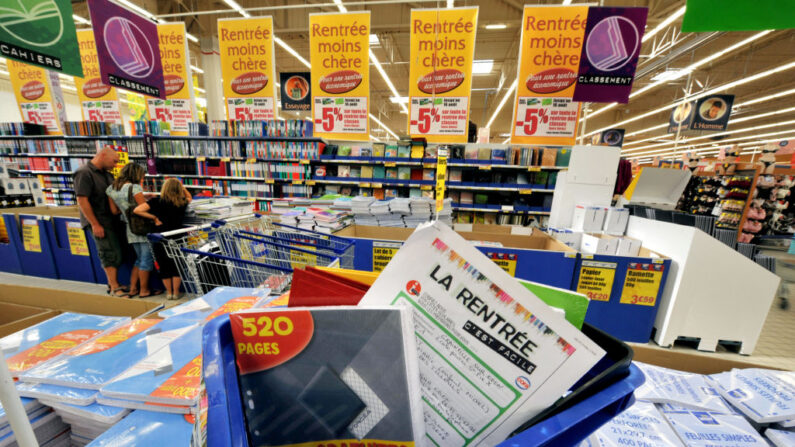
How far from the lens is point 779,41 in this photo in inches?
340

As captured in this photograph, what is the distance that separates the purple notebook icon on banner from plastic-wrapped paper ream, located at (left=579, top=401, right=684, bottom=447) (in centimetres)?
635

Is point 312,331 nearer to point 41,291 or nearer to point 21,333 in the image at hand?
point 21,333

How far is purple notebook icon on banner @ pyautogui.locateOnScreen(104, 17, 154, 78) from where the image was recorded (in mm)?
3857

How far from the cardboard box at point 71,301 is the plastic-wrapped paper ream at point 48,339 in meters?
0.26

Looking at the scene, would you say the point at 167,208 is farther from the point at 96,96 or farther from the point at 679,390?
the point at 96,96

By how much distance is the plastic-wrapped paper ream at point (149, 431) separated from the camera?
676 millimetres

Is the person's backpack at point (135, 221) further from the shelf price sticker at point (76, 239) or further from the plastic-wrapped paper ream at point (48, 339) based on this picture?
the plastic-wrapped paper ream at point (48, 339)

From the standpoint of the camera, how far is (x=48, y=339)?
1100 mm

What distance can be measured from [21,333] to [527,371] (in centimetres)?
189

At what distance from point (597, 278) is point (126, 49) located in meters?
6.71

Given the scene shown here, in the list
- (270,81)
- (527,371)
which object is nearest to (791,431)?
(527,371)

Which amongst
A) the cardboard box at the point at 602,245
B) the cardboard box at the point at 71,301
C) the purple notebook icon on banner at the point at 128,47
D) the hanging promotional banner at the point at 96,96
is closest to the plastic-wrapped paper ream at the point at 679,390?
the cardboard box at the point at 602,245

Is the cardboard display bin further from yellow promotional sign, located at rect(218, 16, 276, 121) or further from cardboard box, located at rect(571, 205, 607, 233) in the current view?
yellow promotional sign, located at rect(218, 16, 276, 121)

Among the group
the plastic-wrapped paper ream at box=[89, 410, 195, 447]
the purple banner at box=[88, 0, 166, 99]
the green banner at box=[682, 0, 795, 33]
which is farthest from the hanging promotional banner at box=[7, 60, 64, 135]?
the green banner at box=[682, 0, 795, 33]
